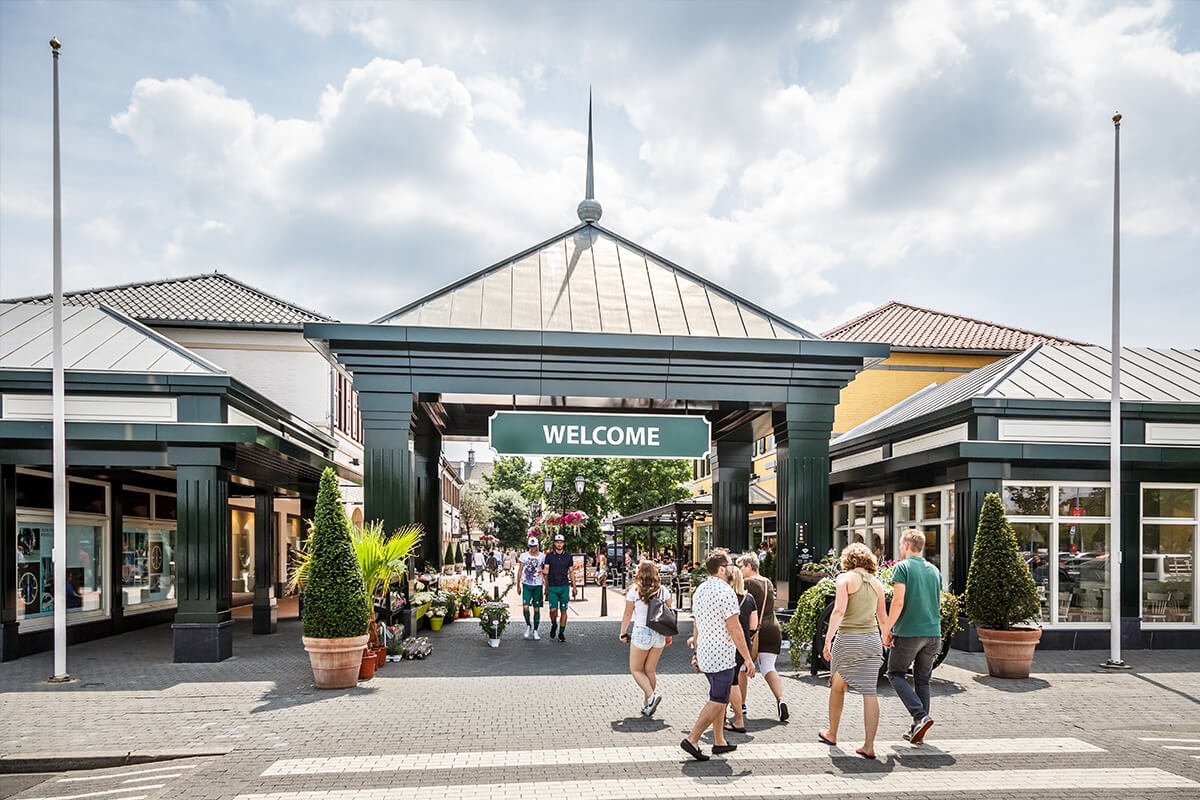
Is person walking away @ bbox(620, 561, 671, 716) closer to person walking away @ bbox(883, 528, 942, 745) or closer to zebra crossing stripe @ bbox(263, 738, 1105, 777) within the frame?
zebra crossing stripe @ bbox(263, 738, 1105, 777)

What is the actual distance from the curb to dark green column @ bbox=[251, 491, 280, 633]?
973cm

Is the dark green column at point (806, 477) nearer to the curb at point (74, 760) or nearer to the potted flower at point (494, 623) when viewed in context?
the potted flower at point (494, 623)

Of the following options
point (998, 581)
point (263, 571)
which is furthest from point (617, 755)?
point (263, 571)

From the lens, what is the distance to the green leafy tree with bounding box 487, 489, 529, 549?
71.1m

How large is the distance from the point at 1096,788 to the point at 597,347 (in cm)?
889

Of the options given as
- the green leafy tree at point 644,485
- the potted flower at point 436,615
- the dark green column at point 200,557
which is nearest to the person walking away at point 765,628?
the dark green column at point 200,557

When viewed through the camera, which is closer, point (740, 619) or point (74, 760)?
point (74, 760)

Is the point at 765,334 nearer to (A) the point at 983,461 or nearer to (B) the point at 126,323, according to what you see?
(A) the point at 983,461

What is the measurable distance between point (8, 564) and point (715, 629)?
Answer: 1127 cm

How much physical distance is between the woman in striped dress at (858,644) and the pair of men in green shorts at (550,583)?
798 cm

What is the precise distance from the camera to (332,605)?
10938 mm

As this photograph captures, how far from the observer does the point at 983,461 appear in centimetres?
1438

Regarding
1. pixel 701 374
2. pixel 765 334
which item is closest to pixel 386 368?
pixel 701 374

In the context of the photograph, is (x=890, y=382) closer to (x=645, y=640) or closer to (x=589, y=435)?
(x=589, y=435)
